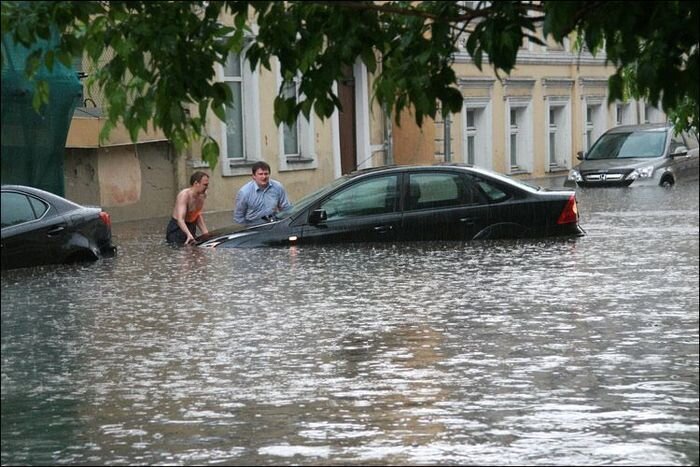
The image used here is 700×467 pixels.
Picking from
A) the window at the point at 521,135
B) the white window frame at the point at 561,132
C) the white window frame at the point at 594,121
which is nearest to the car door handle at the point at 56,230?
the window at the point at 521,135

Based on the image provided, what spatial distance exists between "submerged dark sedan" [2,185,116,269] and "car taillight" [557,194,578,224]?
17.6 ft

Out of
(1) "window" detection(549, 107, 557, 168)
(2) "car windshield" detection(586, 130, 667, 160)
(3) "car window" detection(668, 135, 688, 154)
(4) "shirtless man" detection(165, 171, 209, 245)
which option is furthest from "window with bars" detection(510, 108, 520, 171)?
(4) "shirtless man" detection(165, 171, 209, 245)

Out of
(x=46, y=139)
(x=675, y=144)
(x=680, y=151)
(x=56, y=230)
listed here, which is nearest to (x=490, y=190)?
(x=56, y=230)

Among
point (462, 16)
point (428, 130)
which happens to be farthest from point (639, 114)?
point (462, 16)

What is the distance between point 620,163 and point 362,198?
55.5 feet

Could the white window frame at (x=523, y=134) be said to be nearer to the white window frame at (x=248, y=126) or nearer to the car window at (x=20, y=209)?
the white window frame at (x=248, y=126)

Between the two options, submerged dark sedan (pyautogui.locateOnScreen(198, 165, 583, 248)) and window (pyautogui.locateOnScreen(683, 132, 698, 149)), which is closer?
submerged dark sedan (pyautogui.locateOnScreen(198, 165, 583, 248))

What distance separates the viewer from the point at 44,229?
1888 centimetres

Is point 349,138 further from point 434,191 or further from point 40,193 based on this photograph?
point 40,193

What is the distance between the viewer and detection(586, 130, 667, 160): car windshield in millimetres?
36562

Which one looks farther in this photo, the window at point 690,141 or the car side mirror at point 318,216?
the window at point 690,141

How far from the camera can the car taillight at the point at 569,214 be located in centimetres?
2136

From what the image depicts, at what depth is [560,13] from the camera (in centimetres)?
755

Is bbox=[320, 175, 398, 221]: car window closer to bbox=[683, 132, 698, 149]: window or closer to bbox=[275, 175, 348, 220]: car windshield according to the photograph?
bbox=[275, 175, 348, 220]: car windshield
